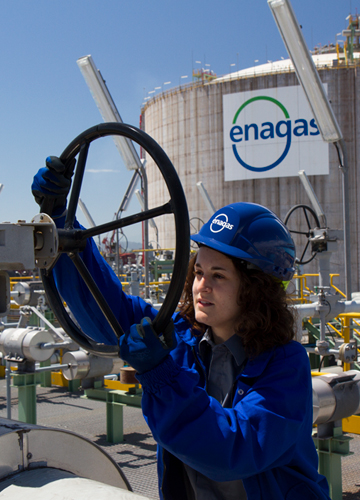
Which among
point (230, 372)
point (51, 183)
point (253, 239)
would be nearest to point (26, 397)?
point (51, 183)

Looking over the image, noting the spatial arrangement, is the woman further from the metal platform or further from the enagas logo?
the enagas logo

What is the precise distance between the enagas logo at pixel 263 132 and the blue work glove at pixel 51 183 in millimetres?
17707

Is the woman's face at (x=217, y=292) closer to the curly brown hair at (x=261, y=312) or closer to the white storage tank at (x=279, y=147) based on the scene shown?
the curly brown hair at (x=261, y=312)

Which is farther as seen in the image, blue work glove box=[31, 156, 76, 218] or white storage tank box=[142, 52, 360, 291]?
white storage tank box=[142, 52, 360, 291]

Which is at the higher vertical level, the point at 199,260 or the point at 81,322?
the point at 199,260

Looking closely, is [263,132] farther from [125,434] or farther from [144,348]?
[144,348]

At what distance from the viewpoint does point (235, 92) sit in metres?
19.7

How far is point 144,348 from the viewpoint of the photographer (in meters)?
0.98

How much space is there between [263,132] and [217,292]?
709 inches

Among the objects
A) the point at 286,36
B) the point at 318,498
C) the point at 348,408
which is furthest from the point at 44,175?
the point at 286,36

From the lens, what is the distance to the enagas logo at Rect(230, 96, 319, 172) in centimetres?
1825

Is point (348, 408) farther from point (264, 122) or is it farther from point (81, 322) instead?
point (264, 122)

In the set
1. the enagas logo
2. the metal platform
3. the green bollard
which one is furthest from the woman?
the enagas logo

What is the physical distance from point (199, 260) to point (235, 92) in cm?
1942
